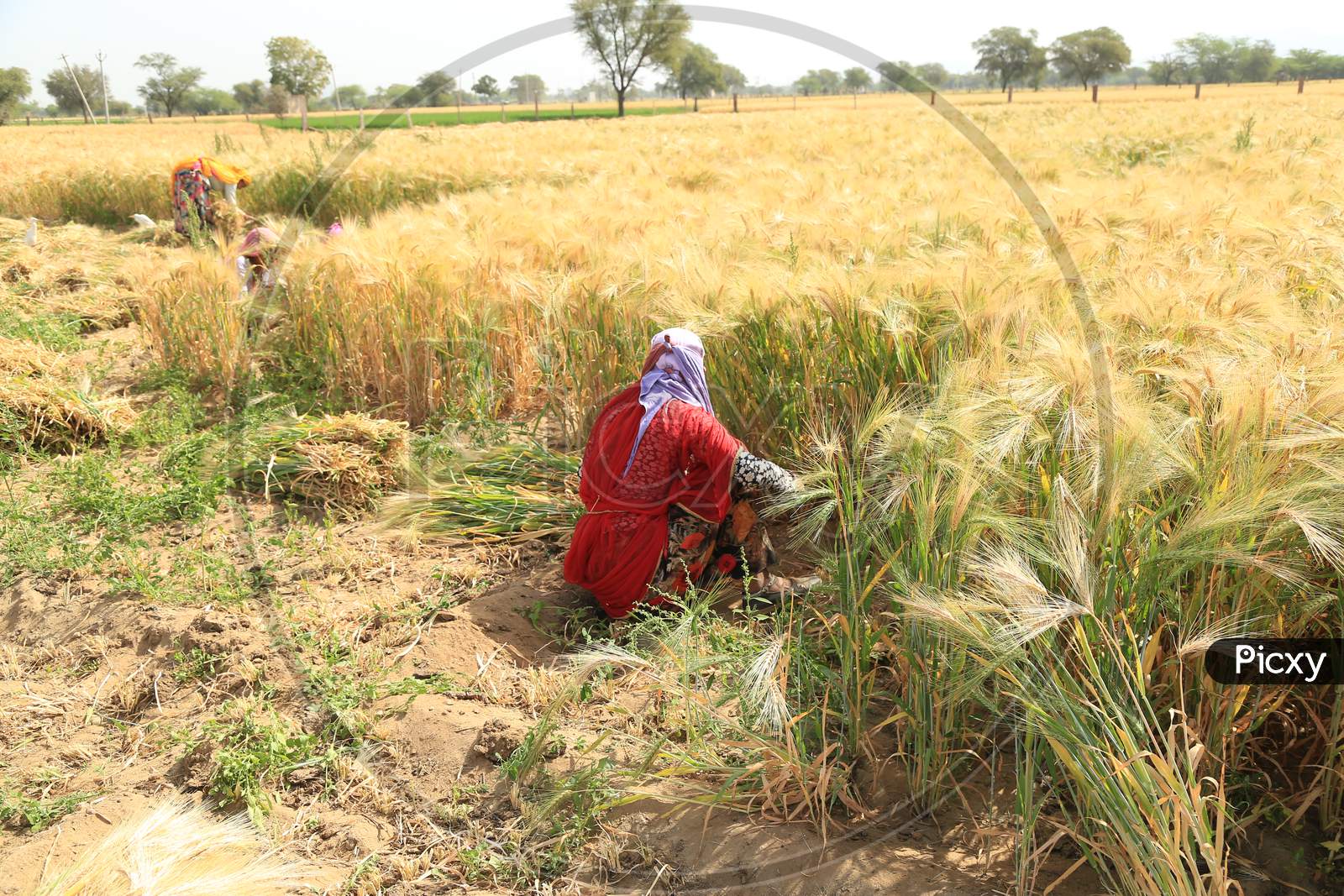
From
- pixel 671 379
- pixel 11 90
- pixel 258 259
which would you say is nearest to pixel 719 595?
pixel 671 379

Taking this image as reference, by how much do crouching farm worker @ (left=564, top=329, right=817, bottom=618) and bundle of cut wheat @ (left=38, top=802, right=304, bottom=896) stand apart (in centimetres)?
127

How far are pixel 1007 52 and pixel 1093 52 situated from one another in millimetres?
13887

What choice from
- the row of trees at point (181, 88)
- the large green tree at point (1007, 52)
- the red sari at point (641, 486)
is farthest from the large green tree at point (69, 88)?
the red sari at point (641, 486)

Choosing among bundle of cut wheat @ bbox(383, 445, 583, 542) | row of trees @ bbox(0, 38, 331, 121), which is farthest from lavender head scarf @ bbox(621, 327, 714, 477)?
row of trees @ bbox(0, 38, 331, 121)

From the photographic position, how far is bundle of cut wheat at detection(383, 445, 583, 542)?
3.49 m

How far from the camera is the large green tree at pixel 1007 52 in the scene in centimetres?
4100

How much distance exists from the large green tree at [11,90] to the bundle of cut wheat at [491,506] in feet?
210

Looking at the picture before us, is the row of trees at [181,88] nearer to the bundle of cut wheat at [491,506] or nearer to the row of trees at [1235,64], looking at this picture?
the bundle of cut wheat at [491,506]

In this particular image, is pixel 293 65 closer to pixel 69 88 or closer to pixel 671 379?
pixel 69 88

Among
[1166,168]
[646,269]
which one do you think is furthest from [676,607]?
[1166,168]

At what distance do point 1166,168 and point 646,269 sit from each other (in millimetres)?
6538

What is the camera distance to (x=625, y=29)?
15.6 feet

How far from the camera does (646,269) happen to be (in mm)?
3887

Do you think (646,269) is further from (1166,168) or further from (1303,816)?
(1166,168)
